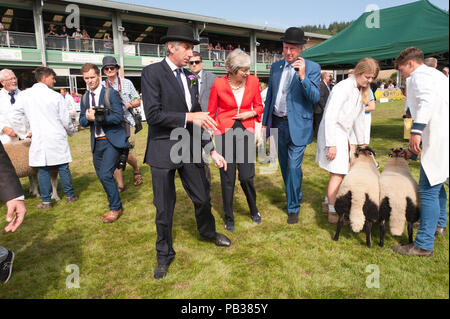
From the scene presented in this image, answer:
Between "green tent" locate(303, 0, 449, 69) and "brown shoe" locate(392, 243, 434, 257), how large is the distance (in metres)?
5.69

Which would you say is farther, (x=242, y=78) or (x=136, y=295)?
(x=242, y=78)

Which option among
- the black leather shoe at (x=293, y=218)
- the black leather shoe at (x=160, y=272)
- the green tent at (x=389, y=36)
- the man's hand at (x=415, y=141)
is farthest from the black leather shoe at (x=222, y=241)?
the green tent at (x=389, y=36)

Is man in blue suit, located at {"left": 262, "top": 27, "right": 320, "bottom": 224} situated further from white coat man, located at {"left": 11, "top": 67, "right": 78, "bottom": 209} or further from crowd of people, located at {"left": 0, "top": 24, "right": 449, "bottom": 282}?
white coat man, located at {"left": 11, "top": 67, "right": 78, "bottom": 209}

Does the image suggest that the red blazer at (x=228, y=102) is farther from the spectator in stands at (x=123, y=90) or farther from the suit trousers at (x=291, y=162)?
the spectator in stands at (x=123, y=90)

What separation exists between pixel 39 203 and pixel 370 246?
5396mm

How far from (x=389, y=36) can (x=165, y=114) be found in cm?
811

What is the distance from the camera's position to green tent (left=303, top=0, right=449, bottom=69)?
7.47m

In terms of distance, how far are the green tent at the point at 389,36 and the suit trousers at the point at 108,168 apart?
23.5 feet

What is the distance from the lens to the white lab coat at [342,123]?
11.8 feet

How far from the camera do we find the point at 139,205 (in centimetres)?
510

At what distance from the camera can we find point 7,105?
5.29 meters

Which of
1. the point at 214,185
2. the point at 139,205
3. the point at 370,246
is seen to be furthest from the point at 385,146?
the point at 139,205

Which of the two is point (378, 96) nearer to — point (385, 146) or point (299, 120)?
point (385, 146)

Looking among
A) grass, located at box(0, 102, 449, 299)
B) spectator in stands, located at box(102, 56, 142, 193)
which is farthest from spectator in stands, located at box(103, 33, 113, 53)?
grass, located at box(0, 102, 449, 299)
